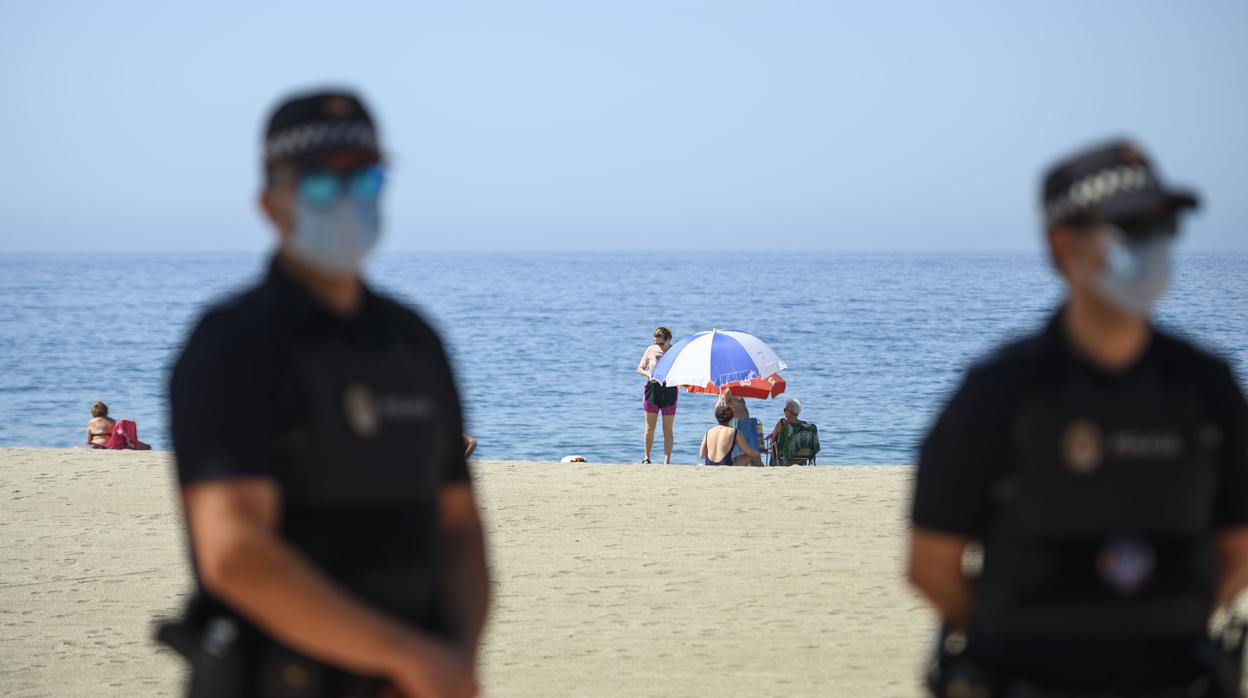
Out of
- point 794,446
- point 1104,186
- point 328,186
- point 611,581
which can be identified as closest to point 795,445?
point 794,446

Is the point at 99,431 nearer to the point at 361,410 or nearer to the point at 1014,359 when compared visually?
the point at 361,410

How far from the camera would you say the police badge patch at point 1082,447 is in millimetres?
2266

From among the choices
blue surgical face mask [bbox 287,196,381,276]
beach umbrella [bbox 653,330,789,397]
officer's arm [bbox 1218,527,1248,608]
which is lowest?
beach umbrella [bbox 653,330,789,397]

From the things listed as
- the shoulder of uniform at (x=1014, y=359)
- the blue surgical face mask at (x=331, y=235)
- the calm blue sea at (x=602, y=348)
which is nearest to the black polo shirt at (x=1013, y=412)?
the shoulder of uniform at (x=1014, y=359)

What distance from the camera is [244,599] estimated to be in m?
2.14

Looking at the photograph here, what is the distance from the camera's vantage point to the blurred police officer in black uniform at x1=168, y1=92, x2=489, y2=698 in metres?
2.14

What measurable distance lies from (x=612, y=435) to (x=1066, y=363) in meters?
27.3

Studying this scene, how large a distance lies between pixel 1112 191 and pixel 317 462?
1337 mm

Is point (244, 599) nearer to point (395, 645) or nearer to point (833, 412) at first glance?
point (395, 645)

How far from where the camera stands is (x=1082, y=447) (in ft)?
7.44

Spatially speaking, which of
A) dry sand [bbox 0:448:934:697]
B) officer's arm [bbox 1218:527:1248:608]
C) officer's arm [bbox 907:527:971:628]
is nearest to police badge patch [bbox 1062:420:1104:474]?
officer's arm [bbox 907:527:971:628]

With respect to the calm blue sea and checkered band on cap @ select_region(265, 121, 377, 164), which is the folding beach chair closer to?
the calm blue sea

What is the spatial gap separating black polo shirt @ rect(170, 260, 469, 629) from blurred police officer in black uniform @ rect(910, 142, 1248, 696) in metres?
0.84

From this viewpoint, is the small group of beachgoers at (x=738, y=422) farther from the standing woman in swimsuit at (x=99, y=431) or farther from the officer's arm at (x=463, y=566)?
the officer's arm at (x=463, y=566)
